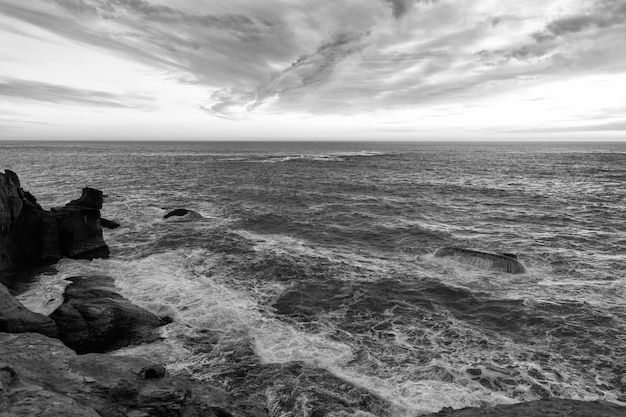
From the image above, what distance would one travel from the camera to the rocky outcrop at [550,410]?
32.6 feet

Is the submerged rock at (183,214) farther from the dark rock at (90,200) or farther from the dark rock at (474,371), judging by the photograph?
the dark rock at (474,371)

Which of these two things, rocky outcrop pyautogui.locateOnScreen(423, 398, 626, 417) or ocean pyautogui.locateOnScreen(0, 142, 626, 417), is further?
ocean pyautogui.locateOnScreen(0, 142, 626, 417)

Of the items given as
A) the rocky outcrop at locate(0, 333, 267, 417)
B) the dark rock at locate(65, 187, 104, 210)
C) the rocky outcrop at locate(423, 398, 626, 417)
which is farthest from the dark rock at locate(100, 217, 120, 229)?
the rocky outcrop at locate(423, 398, 626, 417)

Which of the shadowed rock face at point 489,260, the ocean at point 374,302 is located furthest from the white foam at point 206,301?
the shadowed rock face at point 489,260

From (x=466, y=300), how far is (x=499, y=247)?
11609 mm

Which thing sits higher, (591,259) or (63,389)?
(63,389)

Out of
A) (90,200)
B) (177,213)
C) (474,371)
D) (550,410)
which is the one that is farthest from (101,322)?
(177,213)

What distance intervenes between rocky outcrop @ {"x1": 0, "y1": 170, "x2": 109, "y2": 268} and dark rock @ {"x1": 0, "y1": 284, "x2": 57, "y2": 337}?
1069 cm

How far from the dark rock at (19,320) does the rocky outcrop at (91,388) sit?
49.9 inches

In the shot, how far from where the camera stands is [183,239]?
31.2 m

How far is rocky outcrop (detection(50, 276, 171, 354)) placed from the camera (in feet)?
47.7

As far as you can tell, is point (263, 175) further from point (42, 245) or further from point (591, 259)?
point (591, 259)

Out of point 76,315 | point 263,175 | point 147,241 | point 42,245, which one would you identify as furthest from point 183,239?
point 263,175

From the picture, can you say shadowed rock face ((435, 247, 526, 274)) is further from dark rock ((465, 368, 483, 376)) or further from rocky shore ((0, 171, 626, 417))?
rocky shore ((0, 171, 626, 417))
